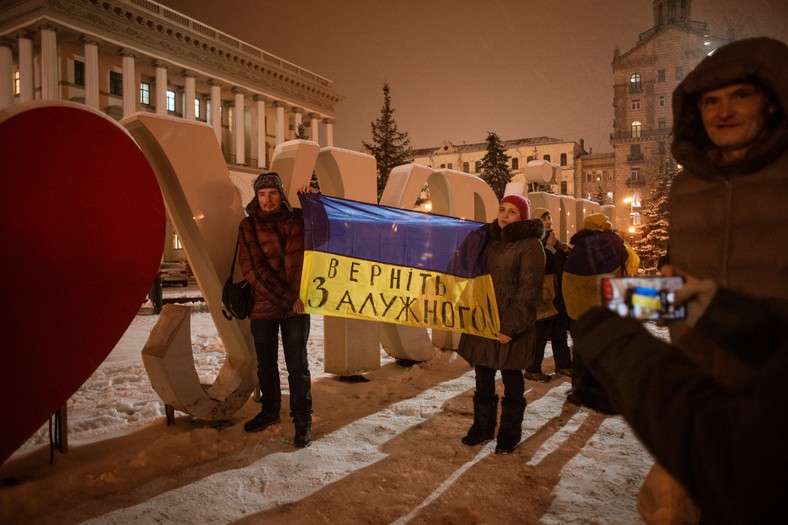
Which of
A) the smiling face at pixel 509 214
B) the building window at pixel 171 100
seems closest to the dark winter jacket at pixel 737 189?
the smiling face at pixel 509 214

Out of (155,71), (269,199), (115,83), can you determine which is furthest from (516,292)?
(155,71)

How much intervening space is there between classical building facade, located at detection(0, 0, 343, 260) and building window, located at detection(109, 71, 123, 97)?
0.08 meters

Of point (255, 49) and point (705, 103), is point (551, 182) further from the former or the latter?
point (255, 49)

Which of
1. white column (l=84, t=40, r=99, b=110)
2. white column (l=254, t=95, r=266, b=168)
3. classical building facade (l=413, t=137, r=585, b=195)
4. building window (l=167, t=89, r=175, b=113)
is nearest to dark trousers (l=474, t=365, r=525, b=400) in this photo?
white column (l=84, t=40, r=99, b=110)

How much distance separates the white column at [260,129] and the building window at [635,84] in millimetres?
50460

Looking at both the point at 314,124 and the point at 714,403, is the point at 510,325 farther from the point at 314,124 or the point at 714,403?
the point at 314,124

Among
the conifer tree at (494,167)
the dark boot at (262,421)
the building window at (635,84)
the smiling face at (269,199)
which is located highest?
the building window at (635,84)

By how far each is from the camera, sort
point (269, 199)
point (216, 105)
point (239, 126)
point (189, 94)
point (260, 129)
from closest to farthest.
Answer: point (269, 199) < point (189, 94) < point (216, 105) < point (239, 126) < point (260, 129)

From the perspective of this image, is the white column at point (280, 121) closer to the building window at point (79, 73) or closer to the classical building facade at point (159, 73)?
the classical building facade at point (159, 73)

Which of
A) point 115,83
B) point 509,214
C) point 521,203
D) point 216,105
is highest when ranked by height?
point 115,83

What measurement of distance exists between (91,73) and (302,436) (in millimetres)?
41653

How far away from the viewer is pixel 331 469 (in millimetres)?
3666

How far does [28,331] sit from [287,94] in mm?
55602

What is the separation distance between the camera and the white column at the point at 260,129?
5031 centimetres
